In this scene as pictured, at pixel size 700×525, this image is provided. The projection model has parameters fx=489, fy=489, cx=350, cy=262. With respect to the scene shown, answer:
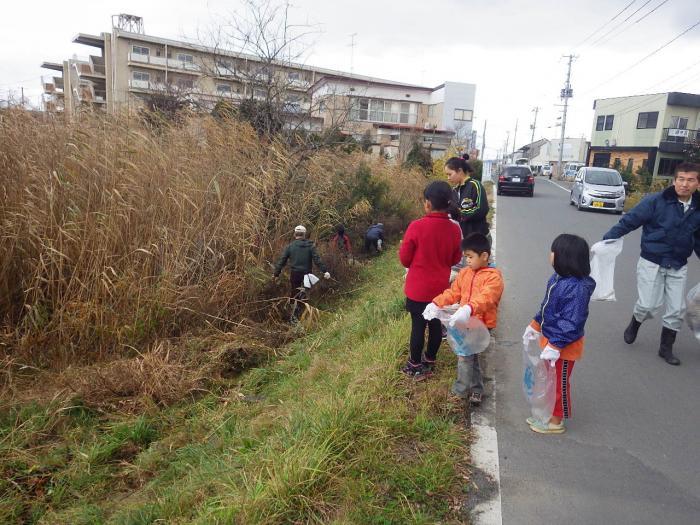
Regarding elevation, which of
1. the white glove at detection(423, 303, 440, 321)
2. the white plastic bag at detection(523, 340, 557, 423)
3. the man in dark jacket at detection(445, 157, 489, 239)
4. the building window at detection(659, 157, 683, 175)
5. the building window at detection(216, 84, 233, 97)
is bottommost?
the white plastic bag at detection(523, 340, 557, 423)

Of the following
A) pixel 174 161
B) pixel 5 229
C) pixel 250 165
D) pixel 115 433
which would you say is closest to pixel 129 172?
pixel 174 161

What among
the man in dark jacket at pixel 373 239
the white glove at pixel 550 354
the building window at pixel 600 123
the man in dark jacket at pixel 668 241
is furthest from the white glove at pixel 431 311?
the building window at pixel 600 123

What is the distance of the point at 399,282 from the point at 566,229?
744 centimetres

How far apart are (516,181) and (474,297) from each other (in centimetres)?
2040

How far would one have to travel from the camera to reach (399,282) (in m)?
7.35

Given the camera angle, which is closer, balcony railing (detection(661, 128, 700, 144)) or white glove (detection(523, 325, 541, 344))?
white glove (detection(523, 325, 541, 344))

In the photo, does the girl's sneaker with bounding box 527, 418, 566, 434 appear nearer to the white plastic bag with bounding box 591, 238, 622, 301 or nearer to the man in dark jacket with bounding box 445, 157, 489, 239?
the white plastic bag with bounding box 591, 238, 622, 301

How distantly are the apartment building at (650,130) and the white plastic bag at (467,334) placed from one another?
38.5m

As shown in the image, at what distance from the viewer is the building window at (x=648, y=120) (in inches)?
1484

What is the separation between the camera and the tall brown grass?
16.9 ft

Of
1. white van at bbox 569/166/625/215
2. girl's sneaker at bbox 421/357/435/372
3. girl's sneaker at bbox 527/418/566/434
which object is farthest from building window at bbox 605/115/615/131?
girl's sneaker at bbox 527/418/566/434

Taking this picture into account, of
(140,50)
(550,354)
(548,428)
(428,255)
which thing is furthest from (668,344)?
(140,50)

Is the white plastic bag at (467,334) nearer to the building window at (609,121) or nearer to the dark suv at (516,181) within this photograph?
the dark suv at (516,181)

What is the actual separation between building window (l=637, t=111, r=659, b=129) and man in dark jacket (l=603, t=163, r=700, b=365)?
40.5m
